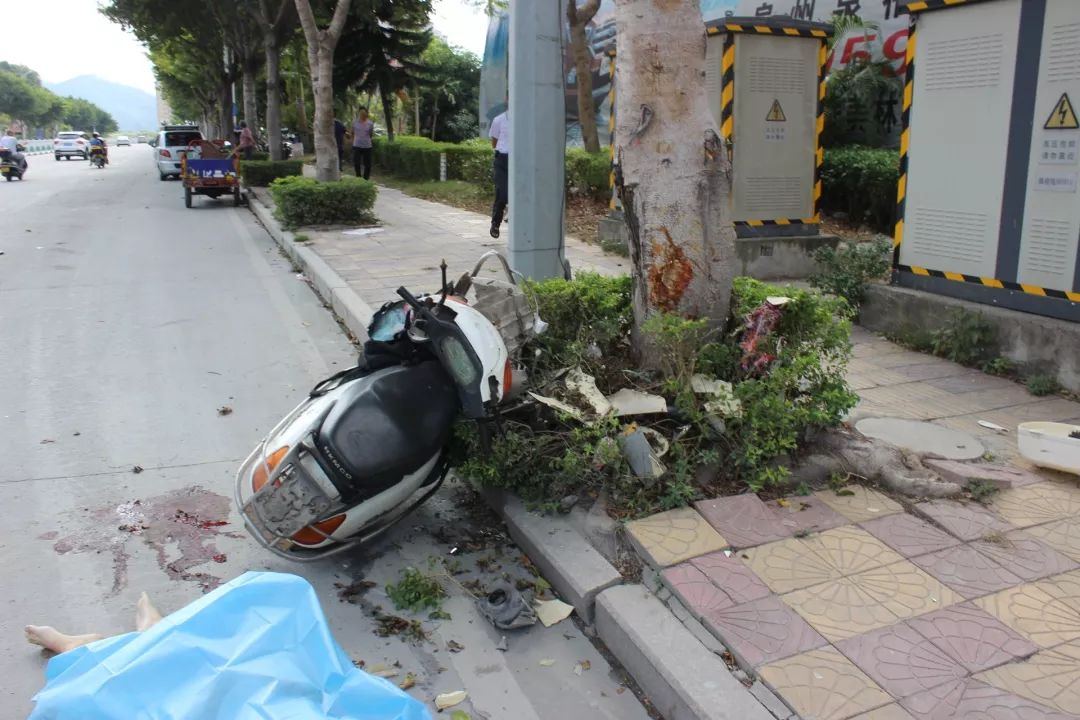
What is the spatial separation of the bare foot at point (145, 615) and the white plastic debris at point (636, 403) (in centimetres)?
205

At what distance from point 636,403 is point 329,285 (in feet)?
19.0

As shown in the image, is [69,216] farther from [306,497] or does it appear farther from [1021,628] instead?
[1021,628]

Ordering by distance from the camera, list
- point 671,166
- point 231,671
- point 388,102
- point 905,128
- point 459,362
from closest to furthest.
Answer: point 231,671
point 459,362
point 671,166
point 905,128
point 388,102

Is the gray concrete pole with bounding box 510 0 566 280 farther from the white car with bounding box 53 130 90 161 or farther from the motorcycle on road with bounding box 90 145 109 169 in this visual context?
the white car with bounding box 53 130 90 161

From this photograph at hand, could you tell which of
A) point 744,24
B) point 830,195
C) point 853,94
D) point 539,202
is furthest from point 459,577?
point 853,94

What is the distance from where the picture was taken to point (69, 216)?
17531mm

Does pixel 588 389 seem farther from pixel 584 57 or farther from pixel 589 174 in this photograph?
pixel 584 57

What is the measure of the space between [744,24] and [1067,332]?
15.5ft

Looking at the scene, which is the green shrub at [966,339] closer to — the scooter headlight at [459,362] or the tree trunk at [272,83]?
the scooter headlight at [459,362]

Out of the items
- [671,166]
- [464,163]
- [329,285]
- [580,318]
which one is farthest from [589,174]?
[671,166]

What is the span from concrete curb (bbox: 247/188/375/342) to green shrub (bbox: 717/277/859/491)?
9.98 feet

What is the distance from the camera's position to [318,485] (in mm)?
3602

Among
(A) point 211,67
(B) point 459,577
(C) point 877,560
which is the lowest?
(B) point 459,577

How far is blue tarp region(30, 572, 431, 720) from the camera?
2.07 meters
